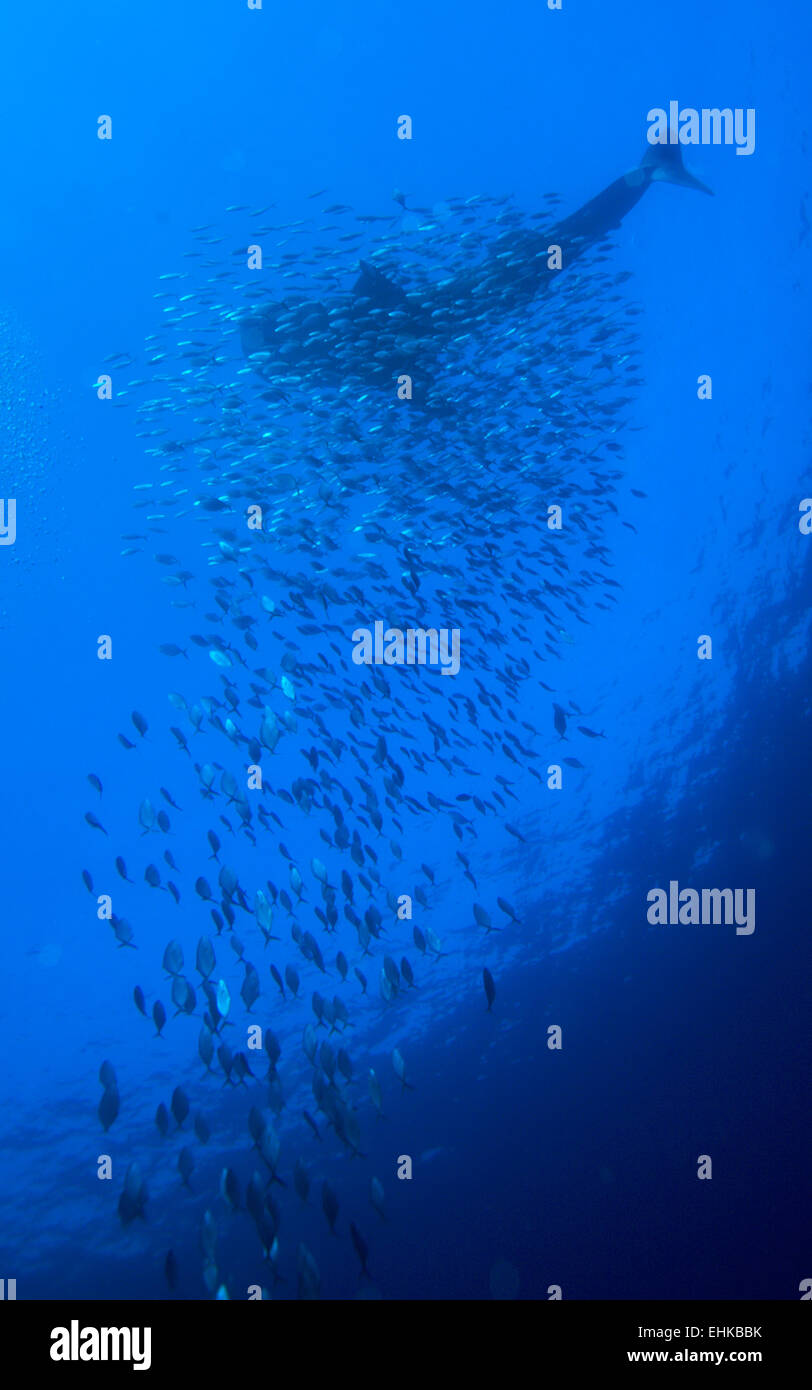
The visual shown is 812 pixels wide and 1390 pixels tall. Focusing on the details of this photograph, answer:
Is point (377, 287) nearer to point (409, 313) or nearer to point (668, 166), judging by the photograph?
point (409, 313)

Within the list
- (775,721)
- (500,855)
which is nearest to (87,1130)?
(500,855)

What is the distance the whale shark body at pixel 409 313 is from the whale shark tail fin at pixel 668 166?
0.55 meters

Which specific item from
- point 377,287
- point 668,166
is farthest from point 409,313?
point 668,166

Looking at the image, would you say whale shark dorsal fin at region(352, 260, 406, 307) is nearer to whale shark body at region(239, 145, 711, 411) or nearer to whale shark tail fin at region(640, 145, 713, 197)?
whale shark body at region(239, 145, 711, 411)

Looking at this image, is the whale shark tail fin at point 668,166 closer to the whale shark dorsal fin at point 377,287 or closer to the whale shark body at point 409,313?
the whale shark body at point 409,313

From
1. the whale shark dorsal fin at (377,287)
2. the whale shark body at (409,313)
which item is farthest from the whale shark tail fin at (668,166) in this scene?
the whale shark dorsal fin at (377,287)

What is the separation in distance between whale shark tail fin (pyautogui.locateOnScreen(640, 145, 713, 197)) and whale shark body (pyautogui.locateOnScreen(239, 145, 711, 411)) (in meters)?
0.55

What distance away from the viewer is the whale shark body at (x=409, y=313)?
11.5m

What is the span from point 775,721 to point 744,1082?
9.69 metres

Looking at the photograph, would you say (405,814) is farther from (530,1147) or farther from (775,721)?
(775,721)

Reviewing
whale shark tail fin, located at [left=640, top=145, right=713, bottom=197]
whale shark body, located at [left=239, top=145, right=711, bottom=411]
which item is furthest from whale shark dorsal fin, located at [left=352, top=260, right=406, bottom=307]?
whale shark tail fin, located at [left=640, top=145, right=713, bottom=197]

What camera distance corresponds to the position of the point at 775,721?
74.9ft

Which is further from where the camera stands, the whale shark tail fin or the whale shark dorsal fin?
the whale shark tail fin

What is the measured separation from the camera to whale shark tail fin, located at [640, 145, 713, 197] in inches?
502
